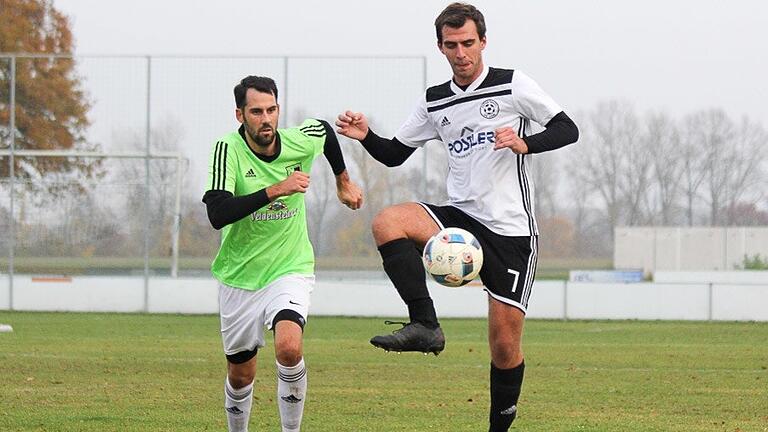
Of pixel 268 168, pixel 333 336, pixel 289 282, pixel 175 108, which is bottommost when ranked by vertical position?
pixel 333 336

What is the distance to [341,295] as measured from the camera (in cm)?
2927

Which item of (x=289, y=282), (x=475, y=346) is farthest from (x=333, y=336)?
(x=289, y=282)

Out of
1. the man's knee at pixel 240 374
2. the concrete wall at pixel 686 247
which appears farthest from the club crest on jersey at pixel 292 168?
the concrete wall at pixel 686 247

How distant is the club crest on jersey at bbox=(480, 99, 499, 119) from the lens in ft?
28.7

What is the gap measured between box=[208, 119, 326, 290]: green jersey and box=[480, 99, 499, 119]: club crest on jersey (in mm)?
1294

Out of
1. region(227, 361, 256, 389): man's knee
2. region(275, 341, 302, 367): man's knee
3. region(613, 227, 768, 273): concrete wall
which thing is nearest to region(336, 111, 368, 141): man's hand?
region(275, 341, 302, 367): man's knee

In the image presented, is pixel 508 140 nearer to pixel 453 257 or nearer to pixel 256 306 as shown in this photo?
pixel 453 257

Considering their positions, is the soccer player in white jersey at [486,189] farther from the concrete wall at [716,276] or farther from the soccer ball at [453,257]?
the concrete wall at [716,276]

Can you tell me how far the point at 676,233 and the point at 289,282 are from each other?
1691 inches

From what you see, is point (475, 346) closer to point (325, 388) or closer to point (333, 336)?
point (333, 336)

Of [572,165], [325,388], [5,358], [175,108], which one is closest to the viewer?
[325,388]

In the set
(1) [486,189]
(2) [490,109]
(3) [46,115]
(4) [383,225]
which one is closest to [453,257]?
(4) [383,225]

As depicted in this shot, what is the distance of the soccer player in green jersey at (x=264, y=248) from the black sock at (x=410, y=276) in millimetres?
787

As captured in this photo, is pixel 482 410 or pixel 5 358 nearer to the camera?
pixel 482 410
